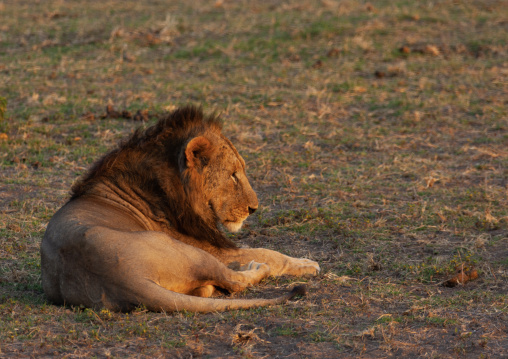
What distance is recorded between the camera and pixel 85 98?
9.91 m

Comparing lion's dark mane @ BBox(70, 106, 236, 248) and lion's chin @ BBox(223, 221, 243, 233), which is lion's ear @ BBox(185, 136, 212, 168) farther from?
lion's chin @ BBox(223, 221, 243, 233)

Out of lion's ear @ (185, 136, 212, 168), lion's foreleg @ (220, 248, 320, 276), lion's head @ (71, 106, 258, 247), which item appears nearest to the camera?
lion's ear @ (185, 136, 212, 168)

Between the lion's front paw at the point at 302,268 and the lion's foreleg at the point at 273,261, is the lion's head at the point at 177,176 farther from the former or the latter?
the lion's front paw at the point at 302,268

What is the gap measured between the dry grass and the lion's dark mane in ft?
2.31

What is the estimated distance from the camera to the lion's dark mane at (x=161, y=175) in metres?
5.06

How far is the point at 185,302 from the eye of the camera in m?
4.26

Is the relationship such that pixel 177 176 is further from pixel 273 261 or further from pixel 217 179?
pixel 273 261

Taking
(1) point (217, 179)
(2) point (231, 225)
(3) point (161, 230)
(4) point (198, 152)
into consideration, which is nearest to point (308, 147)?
(2) point (231, 225)

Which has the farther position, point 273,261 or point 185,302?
point 273,261

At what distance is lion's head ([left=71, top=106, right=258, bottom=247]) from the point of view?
5.05 meters

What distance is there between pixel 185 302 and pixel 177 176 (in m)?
1.10

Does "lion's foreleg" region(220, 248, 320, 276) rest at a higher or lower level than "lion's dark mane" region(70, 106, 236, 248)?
lower

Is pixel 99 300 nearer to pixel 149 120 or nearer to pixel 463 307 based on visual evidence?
pixel 463 307

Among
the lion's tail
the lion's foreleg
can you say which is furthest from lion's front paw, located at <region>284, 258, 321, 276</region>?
the lion's tail
